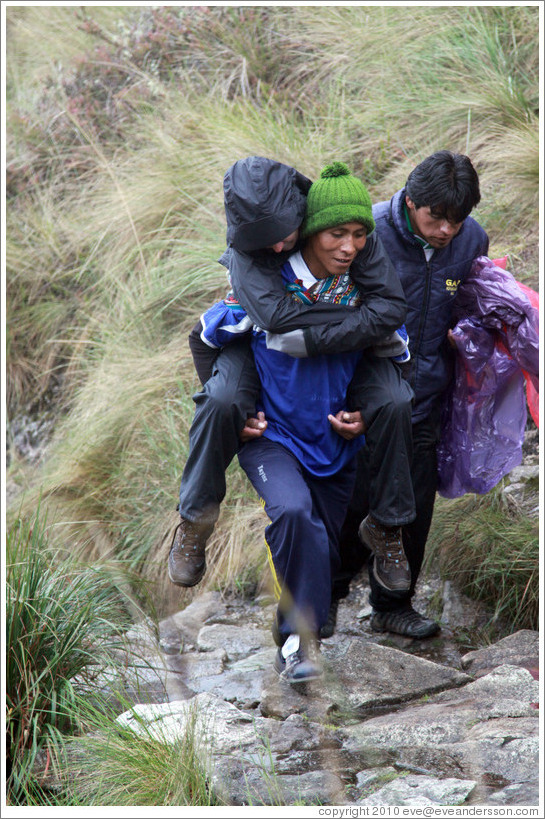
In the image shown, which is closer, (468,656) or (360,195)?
(360,195)

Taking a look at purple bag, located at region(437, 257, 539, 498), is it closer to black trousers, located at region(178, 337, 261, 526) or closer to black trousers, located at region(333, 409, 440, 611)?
black trousers, located at region(333, 409, 440, 611)

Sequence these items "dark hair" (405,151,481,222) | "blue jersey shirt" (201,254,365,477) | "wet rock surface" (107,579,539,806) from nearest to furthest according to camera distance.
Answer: "wet rock surface" (107,579,539,806) → "blue jersey shirt" (201,254,365,477) → "dark hair" (405,151,481,222)

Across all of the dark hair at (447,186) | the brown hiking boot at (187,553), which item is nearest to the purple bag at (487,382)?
the dark hair at (447,186)

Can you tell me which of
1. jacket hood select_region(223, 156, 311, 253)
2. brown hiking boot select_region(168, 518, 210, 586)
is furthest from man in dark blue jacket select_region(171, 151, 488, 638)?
brown hiking boot select_region(168, 518, 210, 586)

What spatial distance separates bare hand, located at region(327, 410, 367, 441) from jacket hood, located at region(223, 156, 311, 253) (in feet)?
2.44

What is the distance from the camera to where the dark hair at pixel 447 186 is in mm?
3717

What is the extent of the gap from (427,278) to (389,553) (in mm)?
1211

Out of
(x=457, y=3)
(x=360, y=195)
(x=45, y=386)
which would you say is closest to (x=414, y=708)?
(x=360, y=195)

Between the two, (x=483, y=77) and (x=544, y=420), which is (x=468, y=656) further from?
(x=483, y=77)

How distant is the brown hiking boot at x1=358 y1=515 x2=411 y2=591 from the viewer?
378 centimetres

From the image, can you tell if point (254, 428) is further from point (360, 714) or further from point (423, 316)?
point (360, 714)

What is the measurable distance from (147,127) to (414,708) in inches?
252

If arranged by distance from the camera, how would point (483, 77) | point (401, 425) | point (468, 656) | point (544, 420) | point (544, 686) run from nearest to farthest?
1. point (544, 686)
2. point (401, 425)
3. point (544, 420)
4. point (468, 656)
5. point (483, 77)

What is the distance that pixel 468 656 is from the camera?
4.29 meters
